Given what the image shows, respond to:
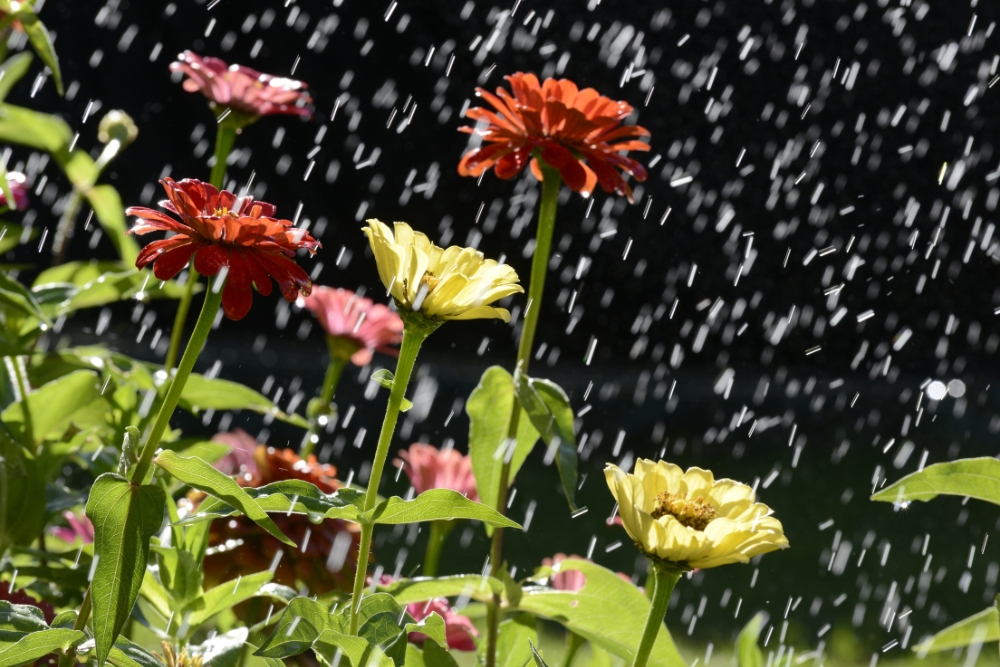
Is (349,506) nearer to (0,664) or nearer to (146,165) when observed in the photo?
(0,664)

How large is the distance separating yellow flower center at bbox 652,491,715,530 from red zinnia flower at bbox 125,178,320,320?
0.16 meters

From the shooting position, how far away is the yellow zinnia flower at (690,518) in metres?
0.34

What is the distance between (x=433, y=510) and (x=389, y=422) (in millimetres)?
35

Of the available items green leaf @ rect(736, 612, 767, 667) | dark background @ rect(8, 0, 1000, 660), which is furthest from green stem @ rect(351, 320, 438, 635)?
dark background @ rect(8, 0, 1000, 660)

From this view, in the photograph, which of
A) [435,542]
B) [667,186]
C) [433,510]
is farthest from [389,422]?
[667,186]

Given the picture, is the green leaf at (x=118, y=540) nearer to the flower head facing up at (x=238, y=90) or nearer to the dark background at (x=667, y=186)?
the flower head facing up at (x=238, y=90)

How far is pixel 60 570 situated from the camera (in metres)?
0.47

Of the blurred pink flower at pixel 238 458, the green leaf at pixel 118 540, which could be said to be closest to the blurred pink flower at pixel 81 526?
the blurred pink flower at pixel 238 458

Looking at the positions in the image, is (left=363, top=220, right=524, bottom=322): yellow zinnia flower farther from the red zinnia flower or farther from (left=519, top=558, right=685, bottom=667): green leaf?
(left=519, top=558, right=685, bottom=667): green leaf

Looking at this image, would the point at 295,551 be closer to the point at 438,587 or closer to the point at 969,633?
the point at 438,587

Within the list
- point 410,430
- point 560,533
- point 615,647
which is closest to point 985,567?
point 560,533

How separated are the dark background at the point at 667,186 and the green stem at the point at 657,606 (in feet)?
6.87

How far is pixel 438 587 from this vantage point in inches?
15.8

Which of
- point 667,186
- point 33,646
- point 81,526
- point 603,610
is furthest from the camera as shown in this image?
point 667,186
